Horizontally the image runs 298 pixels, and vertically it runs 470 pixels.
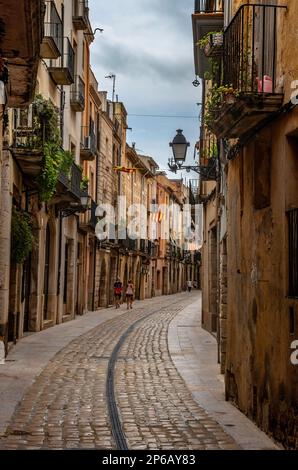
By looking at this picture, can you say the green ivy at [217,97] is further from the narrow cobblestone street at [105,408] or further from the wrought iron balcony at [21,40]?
the narrow cobblestone street at [105,408]

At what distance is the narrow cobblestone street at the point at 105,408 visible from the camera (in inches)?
291

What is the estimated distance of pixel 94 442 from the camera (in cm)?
727

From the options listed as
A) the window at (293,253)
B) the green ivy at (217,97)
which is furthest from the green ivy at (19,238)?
→ the window at (293,253)

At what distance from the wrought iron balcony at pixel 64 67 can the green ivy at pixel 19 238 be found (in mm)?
6257

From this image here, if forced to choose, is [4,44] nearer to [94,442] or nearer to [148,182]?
[94,442]

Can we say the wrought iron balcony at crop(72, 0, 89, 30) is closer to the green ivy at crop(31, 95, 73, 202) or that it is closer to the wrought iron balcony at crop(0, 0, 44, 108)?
the green ivy at crop(31, 95, 73, 202)

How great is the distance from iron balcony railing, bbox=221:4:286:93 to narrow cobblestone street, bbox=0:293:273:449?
3642mm

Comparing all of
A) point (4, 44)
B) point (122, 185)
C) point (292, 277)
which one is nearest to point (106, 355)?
point (4, 44)

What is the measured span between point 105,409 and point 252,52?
457cm

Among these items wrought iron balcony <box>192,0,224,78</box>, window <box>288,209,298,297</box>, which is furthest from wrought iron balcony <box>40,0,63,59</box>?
window <box>288,209,298,297</box>

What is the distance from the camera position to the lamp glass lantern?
17406 millimetres

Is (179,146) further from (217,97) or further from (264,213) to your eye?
(264,213)

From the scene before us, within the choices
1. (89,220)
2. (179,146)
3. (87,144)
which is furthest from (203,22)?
(89,220)

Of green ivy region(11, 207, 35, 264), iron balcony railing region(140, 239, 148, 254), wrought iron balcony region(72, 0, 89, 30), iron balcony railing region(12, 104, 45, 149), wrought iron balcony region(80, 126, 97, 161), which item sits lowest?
green ivy region(11, 207, 35, 264)
